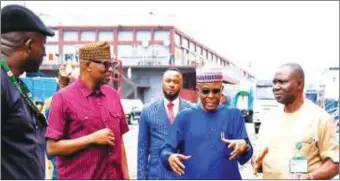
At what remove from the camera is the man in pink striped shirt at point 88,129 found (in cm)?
414

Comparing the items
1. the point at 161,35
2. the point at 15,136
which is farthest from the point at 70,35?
the point at 15,136

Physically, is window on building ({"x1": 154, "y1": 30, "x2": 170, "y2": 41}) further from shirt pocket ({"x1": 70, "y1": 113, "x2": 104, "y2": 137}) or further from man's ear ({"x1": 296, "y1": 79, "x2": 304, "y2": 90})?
shirt pocket ({"x1": 70, "y1": 113, "x2": 104, "y2": 137})

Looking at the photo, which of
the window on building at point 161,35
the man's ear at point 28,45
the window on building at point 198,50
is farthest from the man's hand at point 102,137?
the window on building at point 198,50

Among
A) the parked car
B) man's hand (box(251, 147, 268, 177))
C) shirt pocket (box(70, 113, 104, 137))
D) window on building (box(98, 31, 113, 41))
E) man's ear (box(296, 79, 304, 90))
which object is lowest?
the parked car

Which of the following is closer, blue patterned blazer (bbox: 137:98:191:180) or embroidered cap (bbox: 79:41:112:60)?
embroidered cap (bbox: 79:41:112:60)

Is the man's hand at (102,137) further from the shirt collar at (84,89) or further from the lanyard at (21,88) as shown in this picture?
the lanyard at (21,88)

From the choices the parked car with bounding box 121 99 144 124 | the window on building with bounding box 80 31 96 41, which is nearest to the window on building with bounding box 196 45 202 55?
the window on building with bounding box 80 31 96 41

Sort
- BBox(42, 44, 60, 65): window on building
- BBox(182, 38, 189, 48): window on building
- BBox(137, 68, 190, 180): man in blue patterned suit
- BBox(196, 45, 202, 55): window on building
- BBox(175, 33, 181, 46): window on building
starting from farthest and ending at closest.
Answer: BBox(196, 45, 202, 55): window on building, BBox(182, 38, 189, 48): window on building, BBox(175, 33, 181, 46): window on building, BBox(42, 44, 60, 65): window on building, BBox(137, 68, 190, 180): man in blue patterned suit

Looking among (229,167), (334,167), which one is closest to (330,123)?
(334,167)

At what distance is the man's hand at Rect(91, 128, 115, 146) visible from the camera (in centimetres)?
408

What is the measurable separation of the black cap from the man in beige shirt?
73.5 inches

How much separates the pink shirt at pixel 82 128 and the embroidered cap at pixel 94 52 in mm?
225

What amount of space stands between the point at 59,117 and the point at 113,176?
53cm

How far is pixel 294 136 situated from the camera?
167 inches
